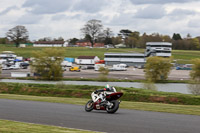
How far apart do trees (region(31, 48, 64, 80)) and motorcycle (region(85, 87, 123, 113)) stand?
61.8 meters

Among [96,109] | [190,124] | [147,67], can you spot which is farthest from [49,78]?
[190,124]

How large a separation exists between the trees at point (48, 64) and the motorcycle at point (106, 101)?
61.8 meters

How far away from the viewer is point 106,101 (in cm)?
1841

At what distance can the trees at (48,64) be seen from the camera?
8081 cm

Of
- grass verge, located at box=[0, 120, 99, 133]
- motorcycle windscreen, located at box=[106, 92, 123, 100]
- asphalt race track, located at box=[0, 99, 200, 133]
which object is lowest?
asphalt race track, located at box=[0, 99, 200, 133]

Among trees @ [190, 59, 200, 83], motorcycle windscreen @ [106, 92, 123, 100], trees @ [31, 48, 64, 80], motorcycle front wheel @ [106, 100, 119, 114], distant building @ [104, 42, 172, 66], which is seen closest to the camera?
motorcycle windscreen @ [106, 92, 123, 100]

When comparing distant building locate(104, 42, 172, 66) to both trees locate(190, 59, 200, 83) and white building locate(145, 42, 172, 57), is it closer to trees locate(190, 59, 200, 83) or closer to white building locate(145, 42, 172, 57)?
white building locate(145, 42, 172, 57)

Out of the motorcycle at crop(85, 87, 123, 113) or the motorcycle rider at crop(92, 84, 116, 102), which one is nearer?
the motorcycle at crop(85, 87, 123, 113)

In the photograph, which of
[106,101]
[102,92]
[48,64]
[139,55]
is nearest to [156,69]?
[48,64]

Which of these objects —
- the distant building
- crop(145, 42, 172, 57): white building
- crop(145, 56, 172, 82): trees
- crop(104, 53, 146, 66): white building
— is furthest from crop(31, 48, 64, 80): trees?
crop(145, 42, 172, 57): white building

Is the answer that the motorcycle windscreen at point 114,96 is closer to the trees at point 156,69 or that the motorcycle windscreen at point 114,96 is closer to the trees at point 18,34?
the trees at point 156,69

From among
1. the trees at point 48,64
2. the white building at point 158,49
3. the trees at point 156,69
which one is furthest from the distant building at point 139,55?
the trees at point 48,64

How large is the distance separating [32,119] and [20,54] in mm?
143324

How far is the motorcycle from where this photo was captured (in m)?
17.9
